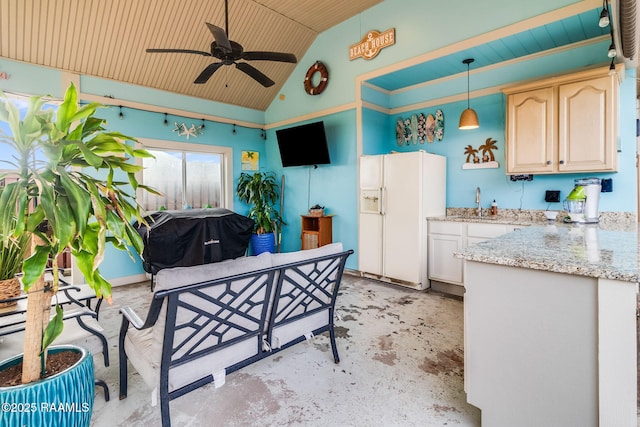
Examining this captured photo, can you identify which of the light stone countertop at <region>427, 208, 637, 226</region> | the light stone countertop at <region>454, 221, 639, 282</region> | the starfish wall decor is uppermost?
the starfish wall decor

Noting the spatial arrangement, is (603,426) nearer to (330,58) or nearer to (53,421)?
(53,421)

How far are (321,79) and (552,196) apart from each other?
3.85 m

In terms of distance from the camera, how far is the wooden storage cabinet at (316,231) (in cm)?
533

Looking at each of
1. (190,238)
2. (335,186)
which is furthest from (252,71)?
(335,186)

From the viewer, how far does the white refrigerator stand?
421cm

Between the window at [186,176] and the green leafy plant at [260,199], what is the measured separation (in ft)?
0.94

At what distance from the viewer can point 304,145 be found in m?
5.46

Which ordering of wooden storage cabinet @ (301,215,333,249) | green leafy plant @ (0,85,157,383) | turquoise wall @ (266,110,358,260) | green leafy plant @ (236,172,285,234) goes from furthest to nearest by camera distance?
green leafy plant @ (236,172,285,234) < wooden storage cabinet @ (301,215,333,249) < turquoise wall @ (266,110,358,260) < green leafy plant @ (0,85,157,383)

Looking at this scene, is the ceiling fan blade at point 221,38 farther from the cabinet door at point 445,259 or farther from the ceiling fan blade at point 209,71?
the cabinet door at point 445,259

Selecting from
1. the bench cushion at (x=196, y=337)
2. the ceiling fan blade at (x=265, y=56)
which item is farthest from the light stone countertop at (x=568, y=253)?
the ceiling fan blade at (x=265, y=56)

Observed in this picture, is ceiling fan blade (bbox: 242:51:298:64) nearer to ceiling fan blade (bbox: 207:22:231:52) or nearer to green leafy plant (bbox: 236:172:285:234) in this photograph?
ceiling fan blade (bbox: 207:22:231:52)

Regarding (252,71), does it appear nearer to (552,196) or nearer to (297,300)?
(297,300)

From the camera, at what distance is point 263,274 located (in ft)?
5.86

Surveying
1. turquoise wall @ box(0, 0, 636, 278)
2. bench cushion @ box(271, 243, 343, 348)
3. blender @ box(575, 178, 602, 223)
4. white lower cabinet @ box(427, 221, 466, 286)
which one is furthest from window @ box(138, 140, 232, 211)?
blender @ box(575, 178, 602, 223)
